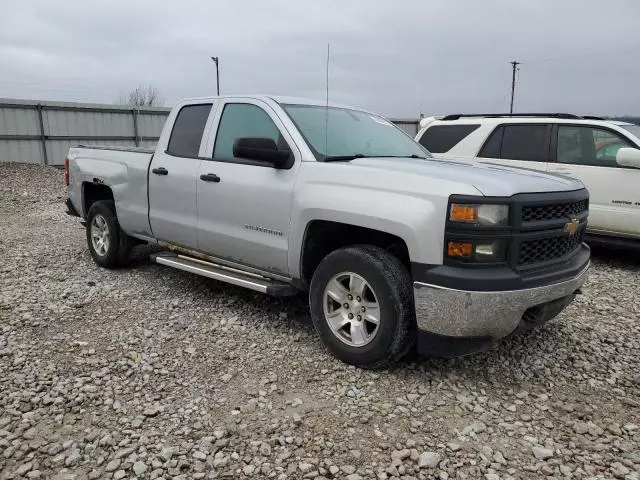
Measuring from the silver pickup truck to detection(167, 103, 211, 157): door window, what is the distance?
18 millimetres

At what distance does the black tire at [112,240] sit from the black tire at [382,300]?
10.3ft

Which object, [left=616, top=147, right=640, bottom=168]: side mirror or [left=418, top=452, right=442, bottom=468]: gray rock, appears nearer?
[left=418, top=452, right=442, bottom=468]: gray rock

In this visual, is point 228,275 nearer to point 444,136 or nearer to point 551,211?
point 551,211

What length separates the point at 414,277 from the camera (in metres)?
3.29

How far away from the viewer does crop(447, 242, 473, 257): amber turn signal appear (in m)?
3.14

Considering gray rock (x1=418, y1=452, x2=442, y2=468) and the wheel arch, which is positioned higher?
the wheel arch

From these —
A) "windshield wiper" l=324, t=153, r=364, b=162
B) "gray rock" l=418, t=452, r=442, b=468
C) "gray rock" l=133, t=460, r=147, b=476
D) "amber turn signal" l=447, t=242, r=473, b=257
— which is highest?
"windshield wiper" l=324, t=153, r=364, b=162

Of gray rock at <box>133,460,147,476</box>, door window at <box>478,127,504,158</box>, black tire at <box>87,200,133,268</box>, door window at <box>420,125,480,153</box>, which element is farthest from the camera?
door window at <box>420,125,480,153</box>

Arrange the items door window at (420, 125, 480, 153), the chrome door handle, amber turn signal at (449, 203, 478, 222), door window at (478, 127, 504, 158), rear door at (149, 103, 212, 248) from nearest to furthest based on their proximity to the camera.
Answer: amber turn signal at (449, 203, 478, 222) < the chrome door handle < rear door at (149, 103, 212, 248) < door window at (478, 127, 504, 158) < door window at (420, 125, 480, 153)

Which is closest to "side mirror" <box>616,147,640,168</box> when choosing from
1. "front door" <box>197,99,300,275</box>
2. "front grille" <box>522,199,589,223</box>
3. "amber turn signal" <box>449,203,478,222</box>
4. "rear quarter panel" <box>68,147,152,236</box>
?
"front grille" <box>522,199,589,223</box>

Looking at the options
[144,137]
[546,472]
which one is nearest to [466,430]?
[546,472]

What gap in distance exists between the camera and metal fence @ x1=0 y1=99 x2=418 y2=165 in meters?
16.0

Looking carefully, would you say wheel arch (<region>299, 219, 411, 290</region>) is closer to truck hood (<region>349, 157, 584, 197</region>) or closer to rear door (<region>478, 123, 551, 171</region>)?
truck hood (<region>349, 157, 584, 197</region>)

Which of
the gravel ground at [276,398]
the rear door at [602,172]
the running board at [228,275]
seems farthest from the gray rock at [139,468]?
the rear door at [602,172]
